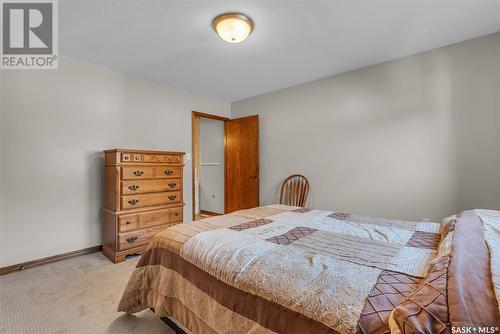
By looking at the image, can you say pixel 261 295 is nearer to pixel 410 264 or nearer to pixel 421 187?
pixel 410 264

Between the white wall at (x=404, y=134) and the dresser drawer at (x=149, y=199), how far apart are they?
1830 mm

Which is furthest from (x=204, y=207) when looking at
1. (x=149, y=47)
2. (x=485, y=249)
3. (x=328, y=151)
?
(x=485, y=249)

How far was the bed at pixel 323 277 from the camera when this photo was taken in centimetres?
62

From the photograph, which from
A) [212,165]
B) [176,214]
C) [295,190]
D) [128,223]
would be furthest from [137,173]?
[212,165]

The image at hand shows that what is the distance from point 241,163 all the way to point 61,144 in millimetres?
2684

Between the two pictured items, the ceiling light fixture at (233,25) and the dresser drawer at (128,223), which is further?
the dresser drawer at (128,223)

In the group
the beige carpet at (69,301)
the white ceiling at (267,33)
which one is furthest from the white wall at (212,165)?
the beige carpet at (69,301)

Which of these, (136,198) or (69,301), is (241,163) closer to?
(136,198)

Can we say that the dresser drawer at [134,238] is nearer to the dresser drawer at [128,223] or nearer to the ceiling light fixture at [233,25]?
the dresser drawer at [128,223]

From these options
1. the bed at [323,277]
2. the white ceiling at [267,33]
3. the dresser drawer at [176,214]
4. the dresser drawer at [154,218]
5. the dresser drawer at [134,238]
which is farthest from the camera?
the dresser drawer at [176,214]

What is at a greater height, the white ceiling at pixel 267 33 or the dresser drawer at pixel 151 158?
the white ceiling at pixel 267 33

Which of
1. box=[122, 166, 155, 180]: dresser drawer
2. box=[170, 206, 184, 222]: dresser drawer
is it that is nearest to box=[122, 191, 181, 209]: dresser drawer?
box=[170, 206, 184, 222]: dresser drawer

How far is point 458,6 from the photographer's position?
192cm

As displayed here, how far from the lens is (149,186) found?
2.91 m
